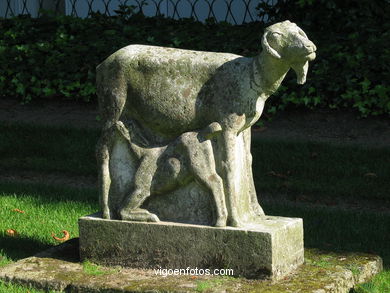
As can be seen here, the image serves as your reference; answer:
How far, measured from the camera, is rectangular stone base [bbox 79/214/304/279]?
15.5 ft

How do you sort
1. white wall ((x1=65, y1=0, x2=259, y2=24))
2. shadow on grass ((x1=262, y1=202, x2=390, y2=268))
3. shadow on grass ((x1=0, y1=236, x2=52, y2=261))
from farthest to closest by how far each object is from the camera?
A: 1. white wall ((x1=65, y1=0, x2=259, y2=24))
2. shadow on grass ((x1=262, y1=202, x2=390, y2=268))
3. shadow on grass ((x1=0, y1=236, x2=52, y2=261))

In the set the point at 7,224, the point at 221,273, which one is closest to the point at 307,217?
the point at 221,273

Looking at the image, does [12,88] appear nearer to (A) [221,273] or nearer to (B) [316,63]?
(B) [316,63]

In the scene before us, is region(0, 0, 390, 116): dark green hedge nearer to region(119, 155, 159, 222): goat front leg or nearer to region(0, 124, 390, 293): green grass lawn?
region(0, 124, 390, 293): green grass lawn

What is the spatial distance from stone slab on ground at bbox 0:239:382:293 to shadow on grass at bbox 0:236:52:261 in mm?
410

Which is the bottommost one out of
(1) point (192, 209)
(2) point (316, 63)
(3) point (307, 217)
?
(3) point (307, 217)

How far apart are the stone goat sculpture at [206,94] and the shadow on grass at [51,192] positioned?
222 cm

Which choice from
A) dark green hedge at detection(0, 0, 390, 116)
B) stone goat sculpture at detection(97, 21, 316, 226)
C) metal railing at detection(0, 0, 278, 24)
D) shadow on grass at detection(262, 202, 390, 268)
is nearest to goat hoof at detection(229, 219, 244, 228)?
stone goat sculpture at detection(97, 21, 316, 226)

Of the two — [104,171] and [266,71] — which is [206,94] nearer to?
[266,71]

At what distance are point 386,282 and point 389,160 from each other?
3.09m

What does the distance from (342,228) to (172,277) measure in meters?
2.16

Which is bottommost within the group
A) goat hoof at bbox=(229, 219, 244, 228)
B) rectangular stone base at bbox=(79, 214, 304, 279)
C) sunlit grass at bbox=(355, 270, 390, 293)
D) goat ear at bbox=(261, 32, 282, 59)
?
sunlit grass at bbox=(355, 270, 390, 293)

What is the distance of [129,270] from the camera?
199 inches

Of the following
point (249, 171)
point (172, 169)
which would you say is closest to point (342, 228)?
point (249, 171)
